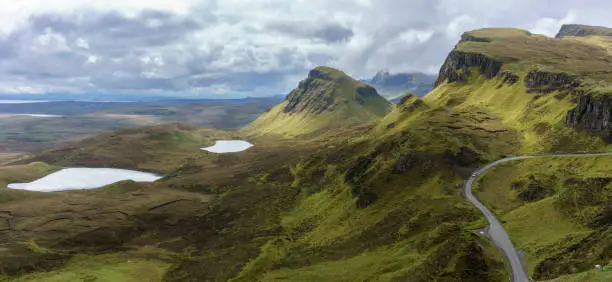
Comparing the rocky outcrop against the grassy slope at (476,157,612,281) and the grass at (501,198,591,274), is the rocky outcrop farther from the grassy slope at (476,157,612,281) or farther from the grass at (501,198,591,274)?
the grass at (501,198,591,274)

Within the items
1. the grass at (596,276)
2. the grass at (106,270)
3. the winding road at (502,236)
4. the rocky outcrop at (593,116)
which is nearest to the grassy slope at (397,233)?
the winding road at (502,236)

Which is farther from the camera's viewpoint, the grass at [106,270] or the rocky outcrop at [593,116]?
the rocky outcrop at [593,116]

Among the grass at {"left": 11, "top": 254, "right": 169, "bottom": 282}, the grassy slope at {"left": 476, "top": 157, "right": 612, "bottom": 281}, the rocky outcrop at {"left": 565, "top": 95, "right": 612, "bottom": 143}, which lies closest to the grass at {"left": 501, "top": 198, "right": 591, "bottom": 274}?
the grassy slope at {"left": 476, "top": 157, "right": 612, "bottom": 281}

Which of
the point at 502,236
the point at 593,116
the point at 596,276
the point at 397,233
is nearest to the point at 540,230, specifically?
the point at 502,236

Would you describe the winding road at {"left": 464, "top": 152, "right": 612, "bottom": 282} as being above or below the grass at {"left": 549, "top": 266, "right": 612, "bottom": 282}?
below

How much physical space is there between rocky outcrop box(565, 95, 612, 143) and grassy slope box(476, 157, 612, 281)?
27103 mm

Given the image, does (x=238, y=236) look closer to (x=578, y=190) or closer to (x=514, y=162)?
(x=514, y=162)

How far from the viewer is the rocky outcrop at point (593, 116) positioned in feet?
531

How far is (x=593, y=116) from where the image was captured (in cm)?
16975

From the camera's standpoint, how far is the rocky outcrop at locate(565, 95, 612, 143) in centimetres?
16179

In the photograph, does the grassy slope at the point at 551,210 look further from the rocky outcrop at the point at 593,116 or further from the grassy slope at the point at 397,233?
the rocky outcrop at the point at 593,116

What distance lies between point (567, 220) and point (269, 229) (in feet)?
391

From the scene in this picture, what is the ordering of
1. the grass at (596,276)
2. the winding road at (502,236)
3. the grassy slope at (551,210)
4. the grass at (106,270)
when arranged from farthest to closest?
the grass at (106,270), the winding road at (502,236), the grassy slope at (551,210), the grass at (596,276)

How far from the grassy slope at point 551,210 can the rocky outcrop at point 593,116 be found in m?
27.1
